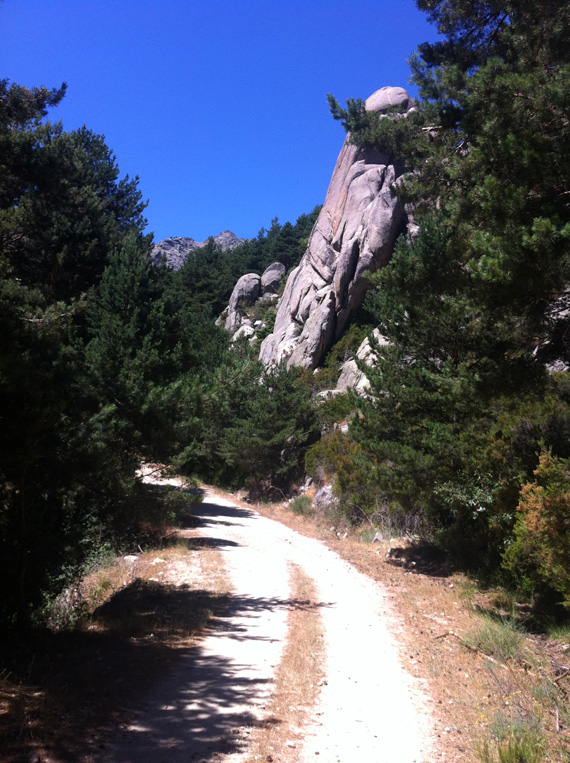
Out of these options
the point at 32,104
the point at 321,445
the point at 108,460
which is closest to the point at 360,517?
the point at 321,445

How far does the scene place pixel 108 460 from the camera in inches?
321

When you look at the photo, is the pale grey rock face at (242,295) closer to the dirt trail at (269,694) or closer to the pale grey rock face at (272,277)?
the pale grey rock face at (272,277)

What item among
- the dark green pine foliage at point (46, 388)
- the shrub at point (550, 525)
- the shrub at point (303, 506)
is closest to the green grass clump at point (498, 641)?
→ the shrub at point (550, 525)

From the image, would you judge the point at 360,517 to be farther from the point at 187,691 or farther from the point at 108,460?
the point at 187,691

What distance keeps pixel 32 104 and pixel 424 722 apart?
35.6 feet

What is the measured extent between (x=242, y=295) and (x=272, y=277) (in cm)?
472

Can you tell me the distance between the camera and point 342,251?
129 feet

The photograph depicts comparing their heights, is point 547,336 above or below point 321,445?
above

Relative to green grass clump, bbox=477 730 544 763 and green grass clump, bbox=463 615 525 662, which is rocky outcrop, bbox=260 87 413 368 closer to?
green grass clump, bbox=463 615 525 662

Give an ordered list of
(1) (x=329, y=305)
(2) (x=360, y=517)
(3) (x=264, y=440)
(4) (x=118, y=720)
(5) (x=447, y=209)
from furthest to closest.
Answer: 1. (1) (x=329, y=305)
2. (3) (x=264, y=440)
3. (2) (x=360, y=517)
4. (5) (x=447, y=209)
5. (4) (x=118, y=720)

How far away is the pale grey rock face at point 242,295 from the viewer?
59625 millimetres

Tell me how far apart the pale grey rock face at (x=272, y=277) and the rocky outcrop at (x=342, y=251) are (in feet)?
47.4

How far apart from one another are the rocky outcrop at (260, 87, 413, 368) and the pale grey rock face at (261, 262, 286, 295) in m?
14.4

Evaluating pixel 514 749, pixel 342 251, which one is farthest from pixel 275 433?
pixel 514 749
